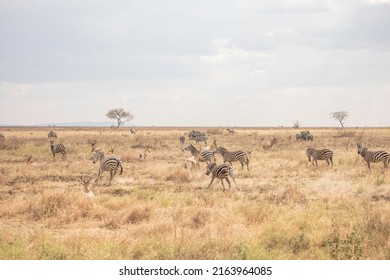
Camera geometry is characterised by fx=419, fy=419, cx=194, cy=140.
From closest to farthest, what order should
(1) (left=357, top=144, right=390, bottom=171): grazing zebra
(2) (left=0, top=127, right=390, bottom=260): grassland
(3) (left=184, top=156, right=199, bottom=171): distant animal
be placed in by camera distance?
(2) (left=0, top=127, right=390, bottom=260): grassland
(1) (left=357, top=144, right=390, bottom=171): grazing zebra
(3) (left=184, top=156, right=199, bottom=171): distant animal

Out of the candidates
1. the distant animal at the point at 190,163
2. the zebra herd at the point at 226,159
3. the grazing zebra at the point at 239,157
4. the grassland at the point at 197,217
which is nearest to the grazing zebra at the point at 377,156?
the zebra herd at the point at 226,159

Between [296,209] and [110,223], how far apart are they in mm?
5362

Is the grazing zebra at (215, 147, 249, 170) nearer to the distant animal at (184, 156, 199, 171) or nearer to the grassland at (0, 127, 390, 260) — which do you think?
the grassland at (0, 127, 390, 260)

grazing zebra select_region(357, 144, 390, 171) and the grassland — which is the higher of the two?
grazing zebra select_region(357, 144, 390, 171)

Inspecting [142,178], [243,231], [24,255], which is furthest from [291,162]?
[24,255]

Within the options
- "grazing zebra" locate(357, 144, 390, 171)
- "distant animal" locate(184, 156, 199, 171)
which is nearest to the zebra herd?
"grazing zebra" locate(357, 144, 390, 171)

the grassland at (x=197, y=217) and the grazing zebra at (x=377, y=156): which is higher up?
the grazing zebra at (x=377, y=156)

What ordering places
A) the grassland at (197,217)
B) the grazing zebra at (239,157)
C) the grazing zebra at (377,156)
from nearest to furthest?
the grassland at (197,217)
the grazing zebra at (377,156)
the grazing zebra at (239,157)

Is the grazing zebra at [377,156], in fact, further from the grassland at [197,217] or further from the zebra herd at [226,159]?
the grassland at [197,217]

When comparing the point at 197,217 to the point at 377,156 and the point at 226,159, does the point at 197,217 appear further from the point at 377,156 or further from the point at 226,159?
the point at 377,156

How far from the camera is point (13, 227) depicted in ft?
35.9

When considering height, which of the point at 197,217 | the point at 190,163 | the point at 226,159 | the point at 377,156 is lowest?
the point at 197,217

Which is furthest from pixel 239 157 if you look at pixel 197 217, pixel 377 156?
pixel 197 217
